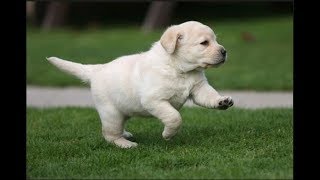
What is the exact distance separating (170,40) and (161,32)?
1309 cm

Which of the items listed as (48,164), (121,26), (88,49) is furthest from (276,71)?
(121,26)

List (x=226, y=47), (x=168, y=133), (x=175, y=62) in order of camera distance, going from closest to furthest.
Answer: (x=168, y=133)
(x=175, y=62)
(x=226, y=47)

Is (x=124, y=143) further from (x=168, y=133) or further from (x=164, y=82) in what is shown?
(x=164, y=82)

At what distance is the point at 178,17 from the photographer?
22797mm

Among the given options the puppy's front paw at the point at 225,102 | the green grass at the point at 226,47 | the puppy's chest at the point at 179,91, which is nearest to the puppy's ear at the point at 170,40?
the puppy's chest at the point at 179,91

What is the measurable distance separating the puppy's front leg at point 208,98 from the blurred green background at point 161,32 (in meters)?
2.07

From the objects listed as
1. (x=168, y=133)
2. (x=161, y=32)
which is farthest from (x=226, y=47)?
(x=168, y=133)

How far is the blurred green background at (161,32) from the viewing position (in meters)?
11.1

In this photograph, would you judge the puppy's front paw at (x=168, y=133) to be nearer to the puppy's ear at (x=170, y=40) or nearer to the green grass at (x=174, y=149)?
the green grass at (x=174, y=149)

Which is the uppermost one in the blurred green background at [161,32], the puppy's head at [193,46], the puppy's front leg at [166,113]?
the puppy's head at [193,46]

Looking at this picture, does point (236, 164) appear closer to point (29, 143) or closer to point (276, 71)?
point (29, 143)

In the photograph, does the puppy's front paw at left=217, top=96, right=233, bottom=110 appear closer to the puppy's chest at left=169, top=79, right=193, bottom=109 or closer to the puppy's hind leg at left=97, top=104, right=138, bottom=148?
the puppy's chest at left=169, top=79, right=193, bottom=109

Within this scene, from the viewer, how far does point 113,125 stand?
18.8ft
